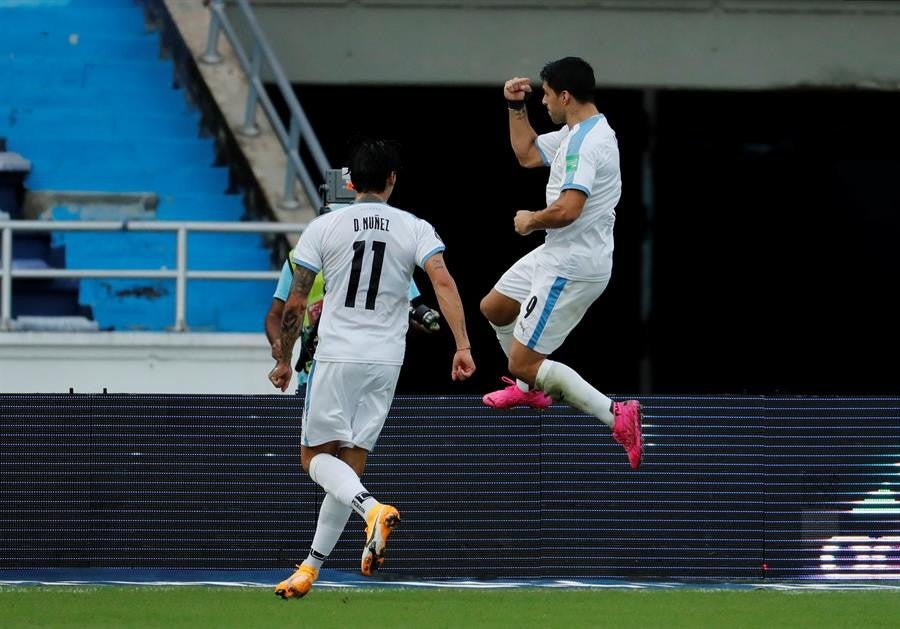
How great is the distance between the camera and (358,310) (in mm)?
8945

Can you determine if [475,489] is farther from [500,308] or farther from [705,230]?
[705,230]

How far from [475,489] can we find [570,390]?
6.73 feet

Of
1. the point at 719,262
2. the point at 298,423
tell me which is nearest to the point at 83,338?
the point at 298,423

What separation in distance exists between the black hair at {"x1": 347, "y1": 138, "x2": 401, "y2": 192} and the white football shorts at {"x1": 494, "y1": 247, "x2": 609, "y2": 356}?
101 cm

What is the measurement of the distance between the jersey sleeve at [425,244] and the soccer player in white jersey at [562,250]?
0.40 meters

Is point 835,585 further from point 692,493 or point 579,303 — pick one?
point 579,303

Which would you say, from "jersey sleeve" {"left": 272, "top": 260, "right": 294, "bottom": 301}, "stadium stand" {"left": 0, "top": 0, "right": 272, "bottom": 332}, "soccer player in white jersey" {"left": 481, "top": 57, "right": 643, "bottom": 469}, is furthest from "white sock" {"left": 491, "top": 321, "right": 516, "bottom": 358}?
"stadium stand" {"left": 0, "top": 0, "right": 272, "bottom": 332}

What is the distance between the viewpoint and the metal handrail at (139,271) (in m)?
13.7

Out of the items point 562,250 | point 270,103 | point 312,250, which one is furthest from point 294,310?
point 270,103

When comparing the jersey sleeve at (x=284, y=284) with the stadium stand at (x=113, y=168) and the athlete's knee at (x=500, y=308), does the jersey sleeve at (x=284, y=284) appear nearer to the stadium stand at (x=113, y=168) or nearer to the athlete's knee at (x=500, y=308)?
the athlete's knee at (x=500, y=308)

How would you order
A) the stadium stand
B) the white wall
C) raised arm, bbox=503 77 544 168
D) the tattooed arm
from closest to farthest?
the tattooed arm < raised arm, bbox=503 77 544 168 < the white wall < the stadium stand

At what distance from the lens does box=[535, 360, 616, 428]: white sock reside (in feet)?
31.6

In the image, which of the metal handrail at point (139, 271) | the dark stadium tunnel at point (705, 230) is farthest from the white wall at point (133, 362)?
the dark stadium tunnel at point (705, 230)

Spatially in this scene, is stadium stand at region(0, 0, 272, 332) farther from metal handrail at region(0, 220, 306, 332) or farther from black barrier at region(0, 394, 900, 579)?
black barrier at region(0, 394, 900, 579)
